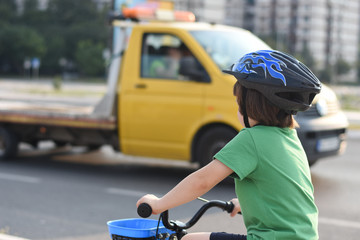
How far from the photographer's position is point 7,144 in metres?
9.39

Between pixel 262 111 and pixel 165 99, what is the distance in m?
5.60

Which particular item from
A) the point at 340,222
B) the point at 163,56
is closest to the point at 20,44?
the point at 163,56

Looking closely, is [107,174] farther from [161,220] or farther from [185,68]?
[161,220]

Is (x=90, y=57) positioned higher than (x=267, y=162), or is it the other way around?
(x=267, y=162)

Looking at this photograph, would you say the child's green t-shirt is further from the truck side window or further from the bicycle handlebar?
the truck side window

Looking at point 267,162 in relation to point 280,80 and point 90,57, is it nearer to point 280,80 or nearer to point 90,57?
point 280,80

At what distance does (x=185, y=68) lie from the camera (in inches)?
297

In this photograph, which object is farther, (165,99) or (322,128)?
(165,99)

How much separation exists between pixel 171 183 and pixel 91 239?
107 inches

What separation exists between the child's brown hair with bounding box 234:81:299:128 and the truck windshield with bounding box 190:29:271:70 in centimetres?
544

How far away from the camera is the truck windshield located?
7770mm

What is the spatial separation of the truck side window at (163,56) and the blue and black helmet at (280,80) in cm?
553

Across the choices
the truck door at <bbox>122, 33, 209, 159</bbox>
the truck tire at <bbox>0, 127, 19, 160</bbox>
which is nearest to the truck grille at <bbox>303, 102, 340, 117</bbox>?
the truck door at <bbox>122, 33, 209, 159</bbox>

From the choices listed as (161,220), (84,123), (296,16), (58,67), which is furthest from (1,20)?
(161,220)
